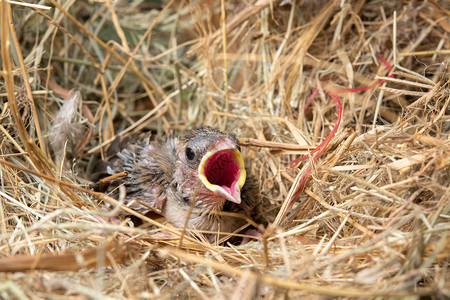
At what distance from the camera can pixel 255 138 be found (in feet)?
7.18

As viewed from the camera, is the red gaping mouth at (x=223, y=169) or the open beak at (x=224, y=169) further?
the red gaping mouth at (x=223, y=169)

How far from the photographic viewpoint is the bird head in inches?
58.7

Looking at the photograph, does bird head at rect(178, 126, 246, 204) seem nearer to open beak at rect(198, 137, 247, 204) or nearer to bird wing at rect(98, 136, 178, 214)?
open beak at rect(198, 137, 247, 204)

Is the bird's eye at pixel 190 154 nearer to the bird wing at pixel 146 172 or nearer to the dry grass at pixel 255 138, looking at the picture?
the bird wing at pixel 146 172

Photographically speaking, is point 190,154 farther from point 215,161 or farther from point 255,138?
point 255,138

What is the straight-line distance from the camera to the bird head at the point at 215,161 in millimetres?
1490

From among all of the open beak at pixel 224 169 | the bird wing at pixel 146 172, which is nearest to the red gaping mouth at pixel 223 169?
the open beak at pixel 224 169

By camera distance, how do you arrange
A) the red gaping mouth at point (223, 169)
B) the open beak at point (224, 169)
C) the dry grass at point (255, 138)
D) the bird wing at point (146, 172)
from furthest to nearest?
the bird wing at point (146, 172) → the red gaping mouth at point (223, 169) → the open beak at point (224, 169) → the dry grass at point (255, 138)

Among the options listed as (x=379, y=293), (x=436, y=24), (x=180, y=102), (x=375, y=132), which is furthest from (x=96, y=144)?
(x=436, y=24)

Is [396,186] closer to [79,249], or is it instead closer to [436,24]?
[79,249]

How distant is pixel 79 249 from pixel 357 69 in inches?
69.4

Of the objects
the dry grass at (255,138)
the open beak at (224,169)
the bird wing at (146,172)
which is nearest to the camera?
the dry grass at (255,138)

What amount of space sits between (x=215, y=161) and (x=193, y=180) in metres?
0.13

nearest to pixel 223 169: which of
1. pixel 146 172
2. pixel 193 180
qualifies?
pixel 193 180
